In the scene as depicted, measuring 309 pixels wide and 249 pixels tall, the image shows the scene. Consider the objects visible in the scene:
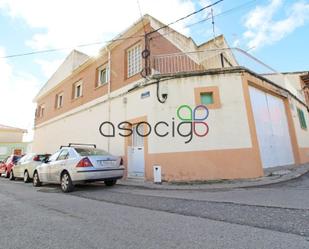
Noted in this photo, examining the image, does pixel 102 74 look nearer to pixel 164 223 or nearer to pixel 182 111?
pixel 182 111

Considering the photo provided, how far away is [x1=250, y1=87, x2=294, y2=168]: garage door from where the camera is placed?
9133mm

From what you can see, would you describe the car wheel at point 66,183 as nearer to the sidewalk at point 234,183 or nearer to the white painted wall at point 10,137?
the sidewalk at point 234,183

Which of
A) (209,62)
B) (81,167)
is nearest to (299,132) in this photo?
(209,62)

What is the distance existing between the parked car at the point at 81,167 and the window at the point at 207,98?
396cm

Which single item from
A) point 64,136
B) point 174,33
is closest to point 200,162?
point 174,33

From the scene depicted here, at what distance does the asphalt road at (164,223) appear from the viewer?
2.76 meters

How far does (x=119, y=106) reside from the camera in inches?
424

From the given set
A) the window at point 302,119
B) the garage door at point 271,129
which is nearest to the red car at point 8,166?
the garage door at point 271,129

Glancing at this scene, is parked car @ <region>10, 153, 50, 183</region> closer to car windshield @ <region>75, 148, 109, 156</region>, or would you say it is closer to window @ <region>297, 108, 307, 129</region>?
car windshield @ <region>75, 148, 109, 156</region>

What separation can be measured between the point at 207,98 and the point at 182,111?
1116mm

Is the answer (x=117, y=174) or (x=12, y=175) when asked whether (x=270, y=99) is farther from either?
(x=12, y=175)

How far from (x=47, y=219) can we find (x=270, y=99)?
10552 millimetres

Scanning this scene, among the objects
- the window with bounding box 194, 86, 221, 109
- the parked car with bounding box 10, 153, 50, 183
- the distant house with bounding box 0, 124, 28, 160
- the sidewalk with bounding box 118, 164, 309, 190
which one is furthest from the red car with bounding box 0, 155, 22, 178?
the distant house with bounding box 0, 124, 28, 160

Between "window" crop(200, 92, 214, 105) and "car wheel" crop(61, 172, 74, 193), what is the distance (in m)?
5.59
